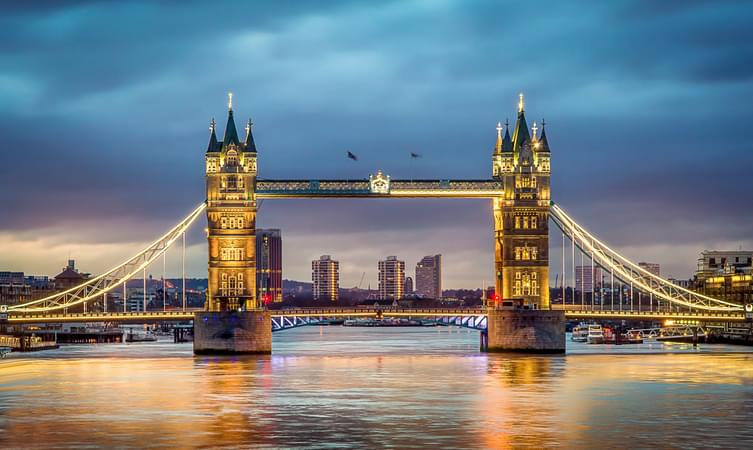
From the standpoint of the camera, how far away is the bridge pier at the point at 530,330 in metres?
137

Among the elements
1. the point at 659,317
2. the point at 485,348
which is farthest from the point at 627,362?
the point at 485,348

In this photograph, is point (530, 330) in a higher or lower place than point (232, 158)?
lower

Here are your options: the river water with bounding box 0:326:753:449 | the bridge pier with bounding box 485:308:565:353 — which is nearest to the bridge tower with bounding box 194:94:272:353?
the river water with bounding box 0:326:753:449

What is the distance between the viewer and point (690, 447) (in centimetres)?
6019

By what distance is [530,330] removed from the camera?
137375mm

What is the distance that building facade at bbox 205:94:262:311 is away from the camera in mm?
137875

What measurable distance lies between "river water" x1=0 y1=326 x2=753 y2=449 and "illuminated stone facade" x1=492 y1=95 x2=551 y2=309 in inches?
572

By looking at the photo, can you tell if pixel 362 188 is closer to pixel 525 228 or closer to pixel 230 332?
pixel 525 228

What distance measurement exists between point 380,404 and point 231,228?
60760mm

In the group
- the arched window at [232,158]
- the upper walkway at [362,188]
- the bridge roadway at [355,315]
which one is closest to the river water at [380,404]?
the bridge roadway at [355,315]

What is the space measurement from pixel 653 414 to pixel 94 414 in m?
29.5

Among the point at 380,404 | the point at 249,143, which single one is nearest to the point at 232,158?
the point at 249,143

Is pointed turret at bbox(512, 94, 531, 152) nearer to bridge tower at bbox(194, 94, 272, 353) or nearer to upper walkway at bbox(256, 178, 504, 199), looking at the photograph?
upper walkway at bbox(256, 178, 504, 199)

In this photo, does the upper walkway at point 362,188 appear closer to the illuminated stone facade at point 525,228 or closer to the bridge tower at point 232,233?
the bridge tower at point 232,233
